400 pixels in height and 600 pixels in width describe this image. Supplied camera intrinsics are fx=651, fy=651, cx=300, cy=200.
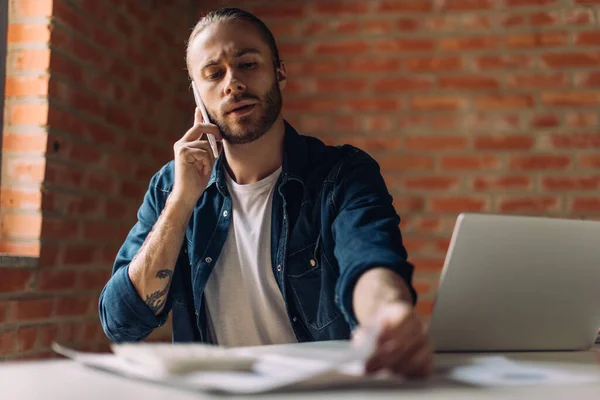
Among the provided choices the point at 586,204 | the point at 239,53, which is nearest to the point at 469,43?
the point at 586,204

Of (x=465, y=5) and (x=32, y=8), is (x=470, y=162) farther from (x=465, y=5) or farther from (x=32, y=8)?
(x=32, y=8)

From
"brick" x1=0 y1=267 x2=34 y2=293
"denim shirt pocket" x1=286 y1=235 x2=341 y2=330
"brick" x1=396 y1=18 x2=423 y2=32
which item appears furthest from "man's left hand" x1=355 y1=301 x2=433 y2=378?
"brick" x1=396 y1=18 x2=423 y2=32

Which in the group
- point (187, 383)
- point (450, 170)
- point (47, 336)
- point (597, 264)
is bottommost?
point (47, 336)

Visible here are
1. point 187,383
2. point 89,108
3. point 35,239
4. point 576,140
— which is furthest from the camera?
point 576,140

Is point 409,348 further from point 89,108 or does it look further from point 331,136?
point 331,136

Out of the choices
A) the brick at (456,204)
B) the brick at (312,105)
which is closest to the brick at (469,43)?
the brick at (312,105)

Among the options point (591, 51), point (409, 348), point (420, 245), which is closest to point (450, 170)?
point (420, 245)

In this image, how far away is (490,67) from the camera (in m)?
2.67

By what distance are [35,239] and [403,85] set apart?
1.57 meters

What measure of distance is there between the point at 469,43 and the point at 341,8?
1.83 ft

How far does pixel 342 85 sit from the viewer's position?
2.76 metres

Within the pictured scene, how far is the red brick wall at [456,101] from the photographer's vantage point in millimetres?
2615

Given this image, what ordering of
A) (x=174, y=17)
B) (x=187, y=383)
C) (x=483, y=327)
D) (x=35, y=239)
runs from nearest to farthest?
(x=187, y=383) < (x=483, y=327) < (x=35, y=239) < (x=174, y=17)

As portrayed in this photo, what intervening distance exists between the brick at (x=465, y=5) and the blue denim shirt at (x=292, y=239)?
51.8 inches
